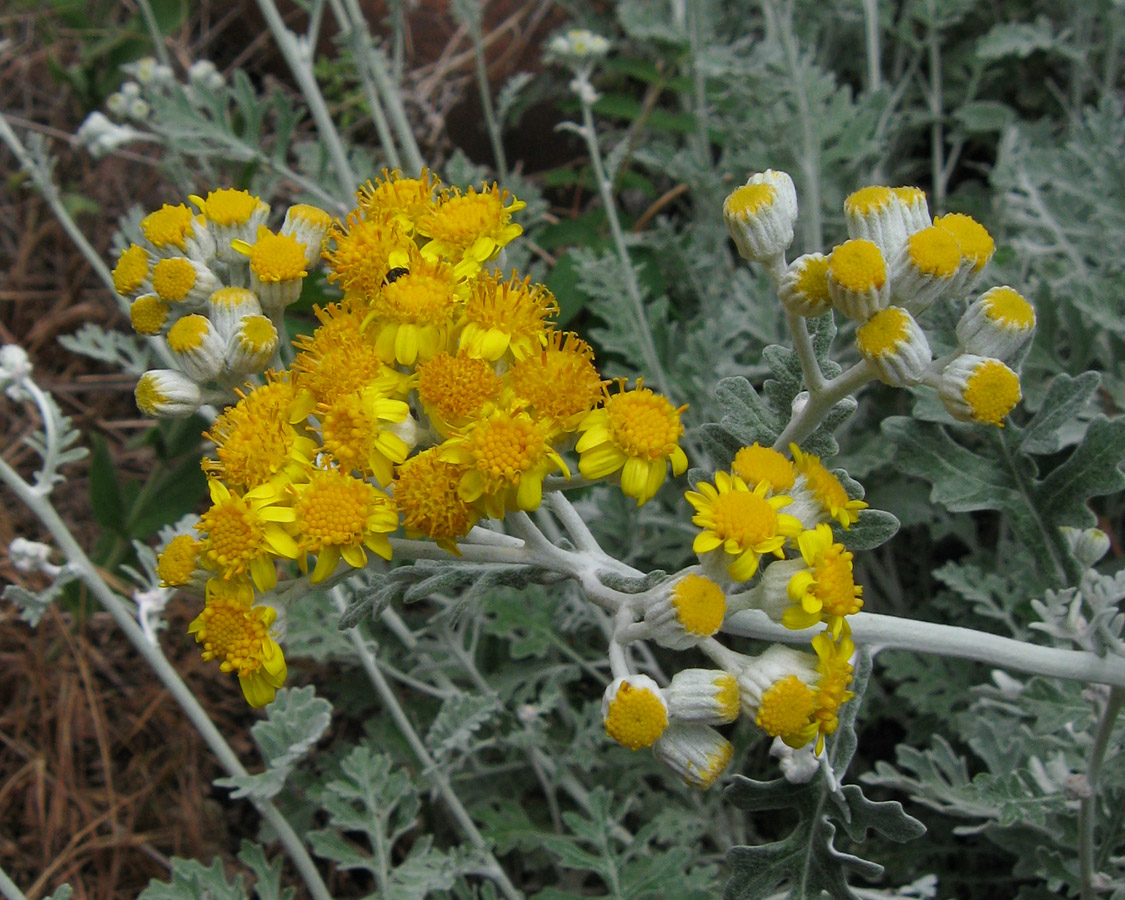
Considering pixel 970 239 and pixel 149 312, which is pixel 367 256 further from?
pixel 970 239

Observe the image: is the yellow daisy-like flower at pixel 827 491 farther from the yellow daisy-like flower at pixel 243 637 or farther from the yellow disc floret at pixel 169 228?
the yellow disc floret at pixel 169 228

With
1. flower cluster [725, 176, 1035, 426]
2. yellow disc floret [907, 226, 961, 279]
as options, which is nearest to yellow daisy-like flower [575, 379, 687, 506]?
flower cluster [725, 176, 1035, 426]

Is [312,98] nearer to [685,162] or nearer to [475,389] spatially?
[685,162]

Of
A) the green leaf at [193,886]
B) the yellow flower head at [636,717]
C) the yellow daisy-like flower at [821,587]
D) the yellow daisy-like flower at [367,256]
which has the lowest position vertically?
the green leaf at [193,886]

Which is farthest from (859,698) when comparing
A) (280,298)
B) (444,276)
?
(280,298)

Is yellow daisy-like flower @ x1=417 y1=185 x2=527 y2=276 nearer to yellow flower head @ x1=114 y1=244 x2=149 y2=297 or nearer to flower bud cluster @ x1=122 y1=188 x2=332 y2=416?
flower bud cluster @ x1=122 y1=188 x2=332 y2=416

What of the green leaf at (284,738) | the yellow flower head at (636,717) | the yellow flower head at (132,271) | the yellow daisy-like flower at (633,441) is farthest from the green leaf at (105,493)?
the yellow flower head at (636,717)
